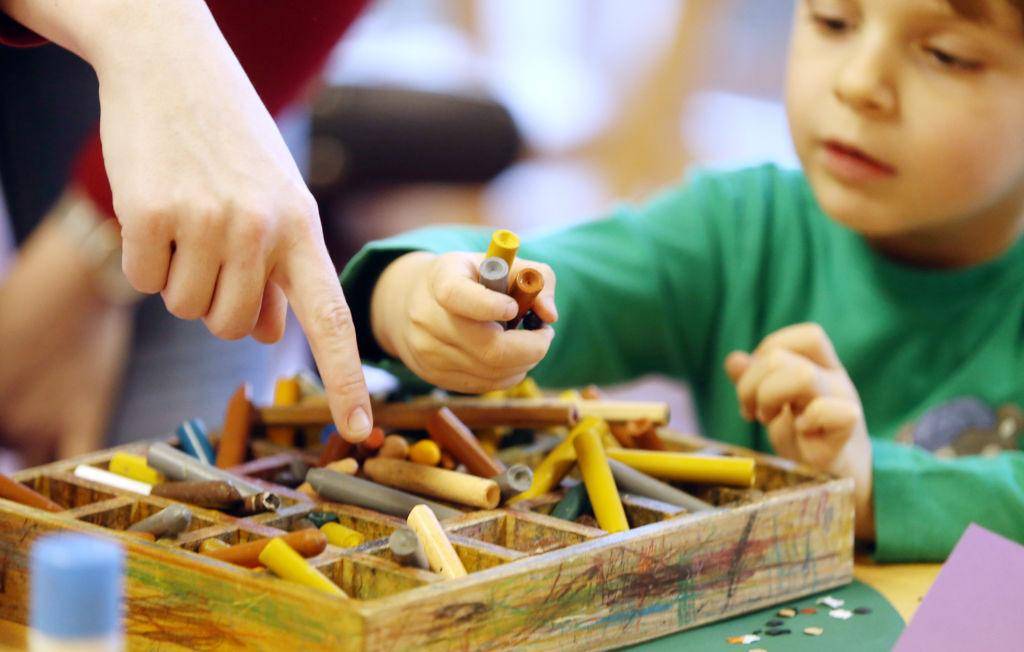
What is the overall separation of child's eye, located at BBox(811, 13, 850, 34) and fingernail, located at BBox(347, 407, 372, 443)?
19.8 inches

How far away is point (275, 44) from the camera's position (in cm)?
87

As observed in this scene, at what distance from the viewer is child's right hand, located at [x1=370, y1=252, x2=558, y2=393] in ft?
2.07

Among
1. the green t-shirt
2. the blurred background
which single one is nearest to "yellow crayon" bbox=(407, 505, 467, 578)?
the green t-shirt

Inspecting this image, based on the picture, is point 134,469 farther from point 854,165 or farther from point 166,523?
point 854,165

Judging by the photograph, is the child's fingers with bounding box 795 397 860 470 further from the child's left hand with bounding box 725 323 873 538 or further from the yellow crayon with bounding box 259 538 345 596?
the yellow crayon with bounding box 259 538 345 596

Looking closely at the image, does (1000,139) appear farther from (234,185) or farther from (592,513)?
(234,185)

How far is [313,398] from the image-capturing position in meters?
0.81

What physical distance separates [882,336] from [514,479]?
49 centimetres

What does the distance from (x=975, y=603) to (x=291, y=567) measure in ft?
1.04

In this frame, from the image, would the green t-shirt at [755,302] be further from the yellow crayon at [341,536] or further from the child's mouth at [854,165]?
the yellow crayon at [341,536]

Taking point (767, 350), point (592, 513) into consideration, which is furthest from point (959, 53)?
point (592, 513)

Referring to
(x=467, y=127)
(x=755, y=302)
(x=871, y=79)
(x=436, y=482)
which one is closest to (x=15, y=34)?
(x=436, y=482)

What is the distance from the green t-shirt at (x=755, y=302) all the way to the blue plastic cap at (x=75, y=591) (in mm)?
570

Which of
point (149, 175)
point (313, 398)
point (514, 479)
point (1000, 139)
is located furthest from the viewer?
point (1000, 139)
